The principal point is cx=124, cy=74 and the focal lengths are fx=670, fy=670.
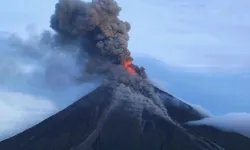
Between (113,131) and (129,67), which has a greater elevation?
(129,67)

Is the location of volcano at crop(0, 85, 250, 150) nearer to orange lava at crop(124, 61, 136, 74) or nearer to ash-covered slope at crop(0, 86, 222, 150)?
ash-covered slope at crop(0, 86, 222, 150)

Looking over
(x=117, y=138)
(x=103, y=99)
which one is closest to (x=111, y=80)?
(x=103, y=99)

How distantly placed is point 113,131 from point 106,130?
2.49 feet

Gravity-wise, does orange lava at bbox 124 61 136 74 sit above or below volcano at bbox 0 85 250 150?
above

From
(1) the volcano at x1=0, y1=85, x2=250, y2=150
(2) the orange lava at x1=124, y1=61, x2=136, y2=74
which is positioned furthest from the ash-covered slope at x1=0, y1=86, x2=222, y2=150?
(2) the orange lava at x1=124, y1=61, x2=136, y2=74

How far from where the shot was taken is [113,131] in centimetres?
6925

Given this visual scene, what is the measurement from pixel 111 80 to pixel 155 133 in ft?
27.4

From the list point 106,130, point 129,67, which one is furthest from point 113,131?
point 129,67

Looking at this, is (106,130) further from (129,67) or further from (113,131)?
(129,67)

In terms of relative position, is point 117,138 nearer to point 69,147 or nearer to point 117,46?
point 69,147

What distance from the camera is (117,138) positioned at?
2660 inches

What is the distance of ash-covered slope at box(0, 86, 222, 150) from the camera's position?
6644 centimetres

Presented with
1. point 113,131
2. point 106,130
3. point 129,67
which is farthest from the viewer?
point 129,67

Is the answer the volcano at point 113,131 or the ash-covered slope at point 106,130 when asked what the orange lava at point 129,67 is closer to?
the ash-covered slope at point 106,130
